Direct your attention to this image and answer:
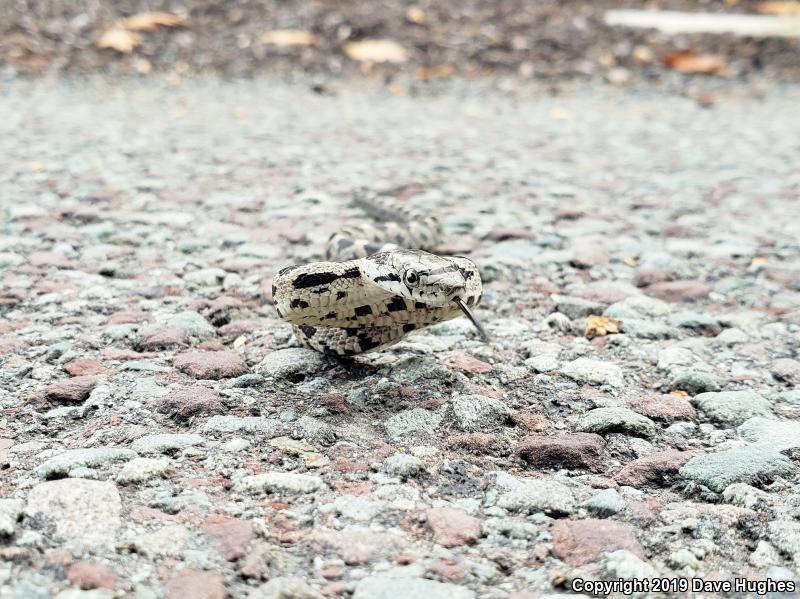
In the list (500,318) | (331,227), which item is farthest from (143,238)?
(500,318)

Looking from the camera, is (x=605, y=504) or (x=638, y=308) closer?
(x=605, y=504)

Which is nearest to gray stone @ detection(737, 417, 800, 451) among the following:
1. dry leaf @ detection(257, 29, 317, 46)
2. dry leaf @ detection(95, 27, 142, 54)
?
dry leaf @ detection(257, 29, 317, 46)

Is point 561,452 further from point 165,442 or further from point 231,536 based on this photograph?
point 165,442

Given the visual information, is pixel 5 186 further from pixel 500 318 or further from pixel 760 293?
pixel 760 293

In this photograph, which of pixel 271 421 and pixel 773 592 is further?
pixel 271 421

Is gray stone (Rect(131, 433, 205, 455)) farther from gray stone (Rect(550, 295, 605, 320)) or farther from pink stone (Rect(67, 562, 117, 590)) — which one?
gray stone (Rect(550, 295, 605, 320))

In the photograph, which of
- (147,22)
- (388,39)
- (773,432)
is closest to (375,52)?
(388,39)

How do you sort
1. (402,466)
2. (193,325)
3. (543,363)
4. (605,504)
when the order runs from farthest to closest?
(193,325) → (543,363) → (402,466) → (605,504)
